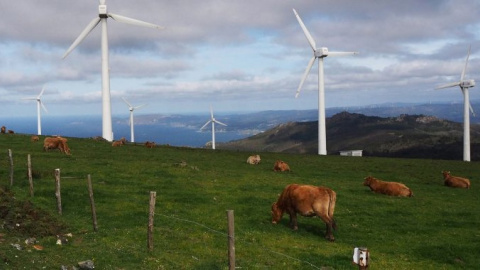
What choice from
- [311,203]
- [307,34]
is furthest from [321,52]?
[311,203]

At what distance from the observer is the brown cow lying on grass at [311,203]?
17.9 m

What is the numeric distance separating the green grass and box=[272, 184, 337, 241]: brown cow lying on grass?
0.80 meters

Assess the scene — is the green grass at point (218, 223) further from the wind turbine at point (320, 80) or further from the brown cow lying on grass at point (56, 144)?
the wind turbine at point (320, 80)

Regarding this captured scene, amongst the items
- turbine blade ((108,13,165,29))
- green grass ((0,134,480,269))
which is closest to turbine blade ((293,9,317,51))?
turbine blade ((108,13,165,29))

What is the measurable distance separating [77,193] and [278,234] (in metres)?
12.5

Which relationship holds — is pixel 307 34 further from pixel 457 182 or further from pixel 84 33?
pixel 457 182

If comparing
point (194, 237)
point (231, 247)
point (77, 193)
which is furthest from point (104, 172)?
point (231, 247)

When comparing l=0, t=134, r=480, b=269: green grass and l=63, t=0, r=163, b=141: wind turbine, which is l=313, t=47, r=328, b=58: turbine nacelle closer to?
l=63, t=0, r=163, b=141: wind turbine

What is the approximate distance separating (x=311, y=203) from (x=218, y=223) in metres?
4.66

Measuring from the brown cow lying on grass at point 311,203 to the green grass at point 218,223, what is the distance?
80 cm

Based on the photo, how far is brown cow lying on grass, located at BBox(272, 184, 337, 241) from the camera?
58.6ft

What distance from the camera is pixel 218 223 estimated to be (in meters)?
19.8

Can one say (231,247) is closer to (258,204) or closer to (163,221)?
(163,221)

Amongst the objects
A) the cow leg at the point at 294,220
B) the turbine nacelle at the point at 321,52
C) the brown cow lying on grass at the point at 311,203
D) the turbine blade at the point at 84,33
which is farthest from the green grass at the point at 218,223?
the turbine nacelle at the point at 321,52
